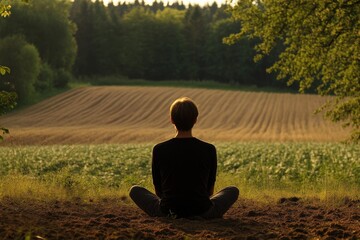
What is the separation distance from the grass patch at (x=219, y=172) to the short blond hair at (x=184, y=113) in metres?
3.92

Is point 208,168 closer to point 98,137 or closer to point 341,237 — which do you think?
point 341,237

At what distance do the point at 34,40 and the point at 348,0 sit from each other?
176ft

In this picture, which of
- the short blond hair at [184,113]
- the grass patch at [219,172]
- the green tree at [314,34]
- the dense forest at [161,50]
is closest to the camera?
the short blond hair at [184,113]

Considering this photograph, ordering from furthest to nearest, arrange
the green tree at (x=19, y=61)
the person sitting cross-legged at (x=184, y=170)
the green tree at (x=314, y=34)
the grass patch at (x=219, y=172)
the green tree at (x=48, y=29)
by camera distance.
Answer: the green tree at (x=48, y=29)
the green tree at (x=19, y=61)
the green tree at (x=314, y=34)
the grass patch at (x=219, y=172)
the person sitting cross-legged at (x=184, y=170)

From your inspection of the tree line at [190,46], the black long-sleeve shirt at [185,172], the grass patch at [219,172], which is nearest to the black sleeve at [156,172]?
the black long-sleeve shirt at [185,172]

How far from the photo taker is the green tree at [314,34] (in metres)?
13.2

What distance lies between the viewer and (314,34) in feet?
44.7

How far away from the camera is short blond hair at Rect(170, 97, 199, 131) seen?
6707 millimetres

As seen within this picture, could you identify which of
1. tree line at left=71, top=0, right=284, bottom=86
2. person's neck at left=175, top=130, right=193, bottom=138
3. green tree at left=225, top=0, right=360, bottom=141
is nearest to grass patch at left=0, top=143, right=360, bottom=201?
green tree at left=225, top=0, right=360, bottom=141

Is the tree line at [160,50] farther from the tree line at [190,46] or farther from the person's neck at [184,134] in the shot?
the person's neck at [184,134]

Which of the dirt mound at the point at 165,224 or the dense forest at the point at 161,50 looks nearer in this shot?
the dirt mound at the point at 165,224

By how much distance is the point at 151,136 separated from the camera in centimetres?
4003

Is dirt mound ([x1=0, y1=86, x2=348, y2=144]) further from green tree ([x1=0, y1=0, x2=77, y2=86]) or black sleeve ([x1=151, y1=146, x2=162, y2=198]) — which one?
black sleeve ([x1=151, y1=146, x2=162, y2=198])

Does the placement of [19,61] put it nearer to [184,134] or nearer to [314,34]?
[314,34]
